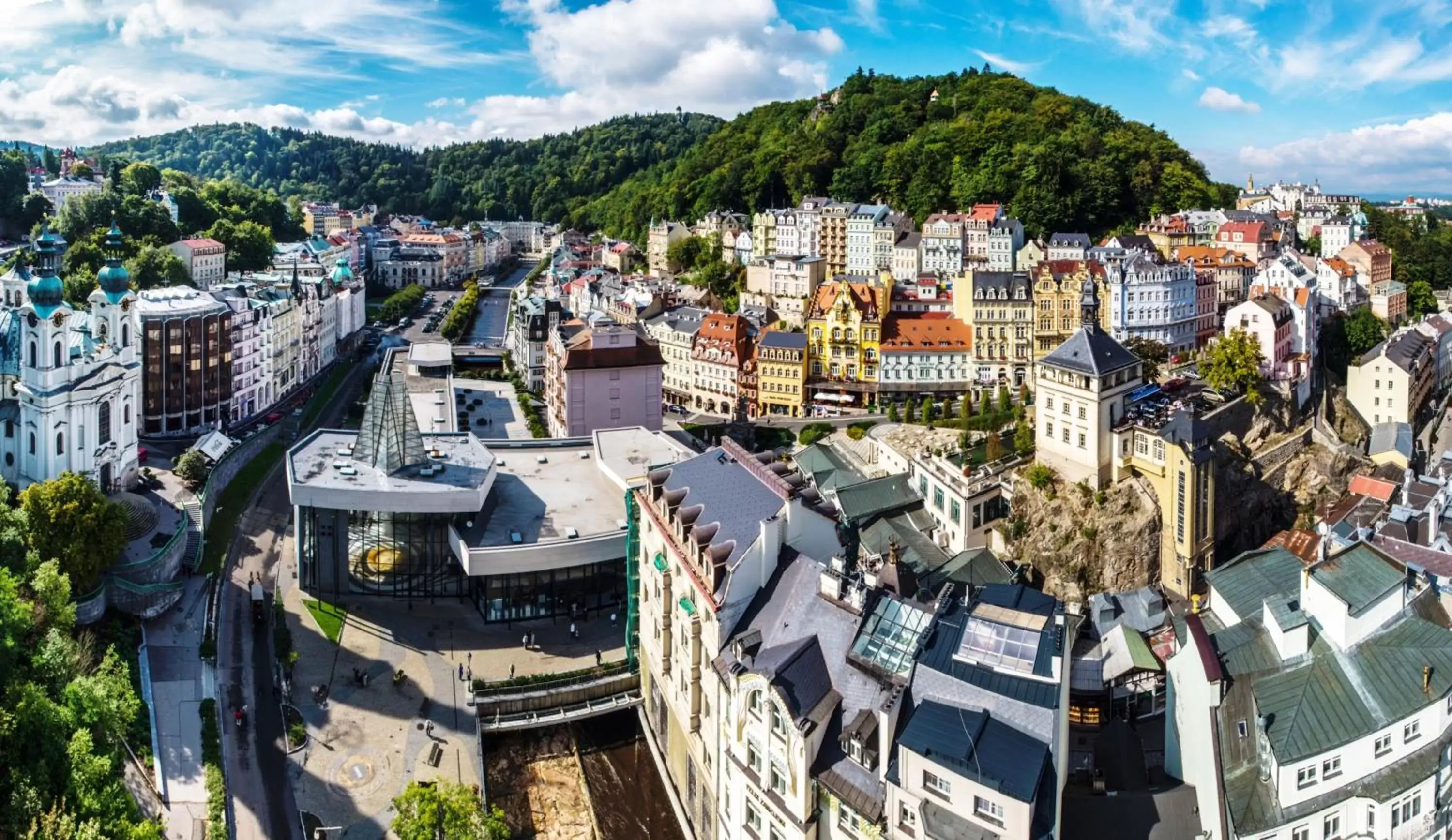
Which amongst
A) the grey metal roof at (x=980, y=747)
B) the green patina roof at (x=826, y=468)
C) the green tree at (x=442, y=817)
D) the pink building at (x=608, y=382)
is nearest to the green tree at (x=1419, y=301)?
the green patina roof at (x=826, y=468)

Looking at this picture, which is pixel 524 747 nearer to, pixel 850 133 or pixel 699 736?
pixel 699 736

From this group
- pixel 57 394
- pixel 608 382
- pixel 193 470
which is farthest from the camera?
pixel 608 382

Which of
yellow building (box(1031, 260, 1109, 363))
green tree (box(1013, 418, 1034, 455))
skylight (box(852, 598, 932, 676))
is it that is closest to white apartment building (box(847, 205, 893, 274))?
yellow building (box(1031, 260, 1109, 363))

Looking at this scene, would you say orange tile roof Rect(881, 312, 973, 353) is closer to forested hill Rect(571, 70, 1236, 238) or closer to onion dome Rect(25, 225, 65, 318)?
forested hill Rect(571, 70, 1236, 238)

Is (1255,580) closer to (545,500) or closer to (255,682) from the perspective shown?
(545,500)

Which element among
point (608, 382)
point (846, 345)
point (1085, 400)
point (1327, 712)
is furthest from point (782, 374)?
point (1327, 712)

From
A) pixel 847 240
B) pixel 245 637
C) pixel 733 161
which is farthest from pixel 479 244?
pixel 245 637
